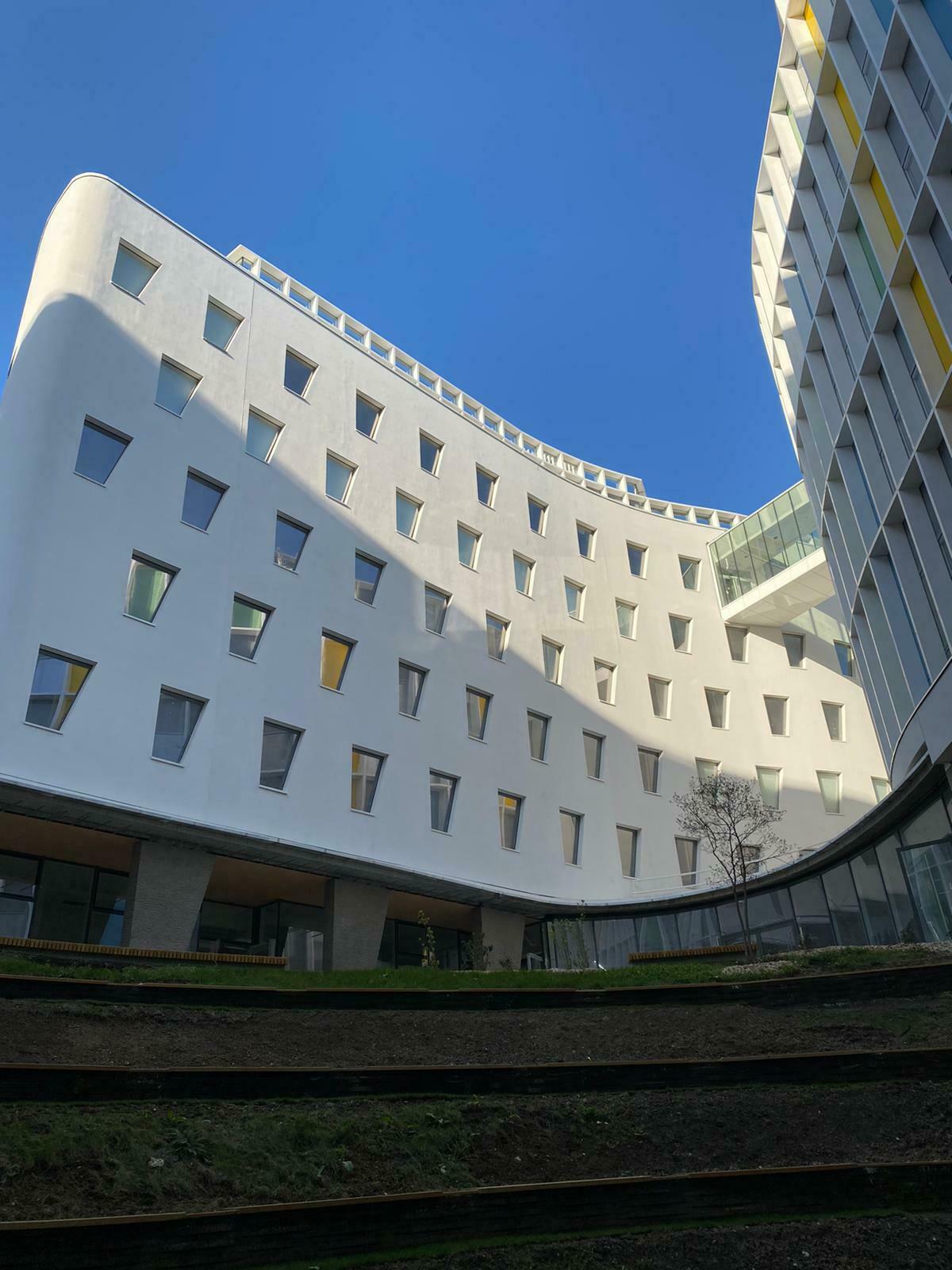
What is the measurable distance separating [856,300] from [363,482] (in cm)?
1503

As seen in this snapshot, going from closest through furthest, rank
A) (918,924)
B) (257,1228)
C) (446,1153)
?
(257,1228), (446,1153), (918,924)

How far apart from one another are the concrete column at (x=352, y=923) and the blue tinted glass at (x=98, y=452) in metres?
11.9

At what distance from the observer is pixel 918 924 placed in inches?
915

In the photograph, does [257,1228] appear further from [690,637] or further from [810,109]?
[690,637]

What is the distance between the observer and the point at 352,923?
26.8 meters

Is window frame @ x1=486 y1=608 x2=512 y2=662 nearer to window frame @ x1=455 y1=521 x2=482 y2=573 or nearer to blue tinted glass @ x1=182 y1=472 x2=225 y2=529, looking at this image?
window frame @ x1=455 y1=521 x2=482 y2=573

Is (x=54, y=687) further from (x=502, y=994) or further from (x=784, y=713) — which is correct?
(x=784, y=713)

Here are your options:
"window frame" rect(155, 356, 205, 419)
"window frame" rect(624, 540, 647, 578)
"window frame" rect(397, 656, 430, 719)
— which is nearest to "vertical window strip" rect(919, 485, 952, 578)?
"window frame" rect(397, 656, 430, 719)

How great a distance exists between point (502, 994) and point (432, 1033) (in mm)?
2545

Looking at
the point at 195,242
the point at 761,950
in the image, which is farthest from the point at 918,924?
the point at 195,242

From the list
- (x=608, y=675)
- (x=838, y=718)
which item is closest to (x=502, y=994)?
(x=608, y=675)

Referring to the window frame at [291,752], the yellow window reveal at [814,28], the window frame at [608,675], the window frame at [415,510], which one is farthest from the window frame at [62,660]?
the yellow window reveal at [814,28]

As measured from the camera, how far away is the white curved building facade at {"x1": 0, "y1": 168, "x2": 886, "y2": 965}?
2323 cm

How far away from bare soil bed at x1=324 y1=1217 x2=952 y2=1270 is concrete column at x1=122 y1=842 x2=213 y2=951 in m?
15.6
